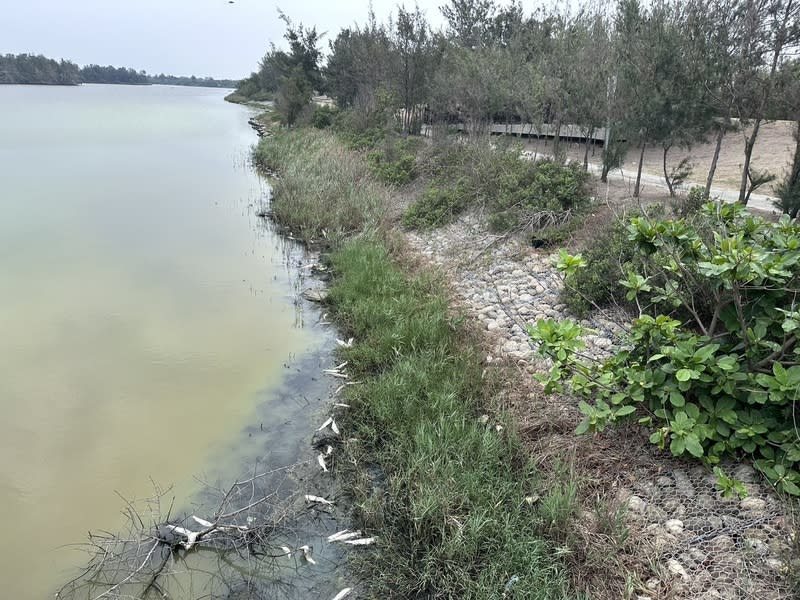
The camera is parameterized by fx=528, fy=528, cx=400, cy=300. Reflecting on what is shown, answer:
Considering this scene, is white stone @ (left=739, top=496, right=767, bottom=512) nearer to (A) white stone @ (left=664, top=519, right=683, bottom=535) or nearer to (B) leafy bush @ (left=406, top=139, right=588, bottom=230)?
(A) white stone @ (left=664, top=519, right=683, bottom=535)

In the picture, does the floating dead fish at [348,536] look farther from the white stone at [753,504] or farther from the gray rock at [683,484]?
the white stone at [753,504]

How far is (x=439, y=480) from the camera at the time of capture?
4.23 meters

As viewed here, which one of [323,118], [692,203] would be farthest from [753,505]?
[323,118]

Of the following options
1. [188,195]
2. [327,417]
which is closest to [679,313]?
[327,417]

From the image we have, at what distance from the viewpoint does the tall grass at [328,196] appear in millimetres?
11516

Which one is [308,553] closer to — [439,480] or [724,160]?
[439,480]

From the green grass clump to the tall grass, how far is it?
5029 mm

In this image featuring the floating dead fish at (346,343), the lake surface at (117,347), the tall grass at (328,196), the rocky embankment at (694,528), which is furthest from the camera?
the tall grass at (328,196)

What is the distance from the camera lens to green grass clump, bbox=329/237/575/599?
3.61 metres

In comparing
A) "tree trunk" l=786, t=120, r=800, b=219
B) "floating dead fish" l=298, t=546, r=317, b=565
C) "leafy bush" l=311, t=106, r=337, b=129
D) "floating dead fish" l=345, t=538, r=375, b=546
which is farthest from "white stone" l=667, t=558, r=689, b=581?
"leafy bush" l=311, t=106, r=337, b=129

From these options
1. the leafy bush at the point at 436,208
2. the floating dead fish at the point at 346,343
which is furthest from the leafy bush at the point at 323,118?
the floating dead fish at the point at 346,343

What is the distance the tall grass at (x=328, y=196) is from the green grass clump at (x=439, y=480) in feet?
16.5

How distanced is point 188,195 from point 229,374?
11039mm

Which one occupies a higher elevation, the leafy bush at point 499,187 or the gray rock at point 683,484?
the leafy bush at point 499,187
